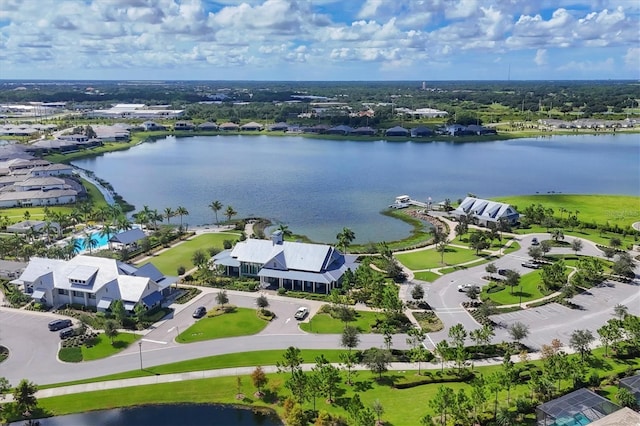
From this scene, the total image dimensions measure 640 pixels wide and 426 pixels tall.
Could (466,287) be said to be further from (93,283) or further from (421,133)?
(421,133)

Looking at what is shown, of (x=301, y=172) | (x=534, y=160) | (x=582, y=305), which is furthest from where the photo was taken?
(x=534, y=160)

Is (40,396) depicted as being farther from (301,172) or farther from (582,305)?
(301,172)

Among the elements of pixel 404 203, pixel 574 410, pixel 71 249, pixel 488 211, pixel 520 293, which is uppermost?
pixel 488 211

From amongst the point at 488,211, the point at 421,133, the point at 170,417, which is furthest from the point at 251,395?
the point at 421,133

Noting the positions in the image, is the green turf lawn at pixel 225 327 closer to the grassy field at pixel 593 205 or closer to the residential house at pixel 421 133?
the grassy field at pixel 593 205

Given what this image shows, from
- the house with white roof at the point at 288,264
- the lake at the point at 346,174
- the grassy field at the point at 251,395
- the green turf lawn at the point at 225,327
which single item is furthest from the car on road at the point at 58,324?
the lake at the point at 346,174

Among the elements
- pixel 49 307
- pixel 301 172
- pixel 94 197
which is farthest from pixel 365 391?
pixel 301 172

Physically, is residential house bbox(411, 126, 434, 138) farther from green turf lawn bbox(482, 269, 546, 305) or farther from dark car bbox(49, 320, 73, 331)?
dark car bbox(49, 320, 73, 331)
